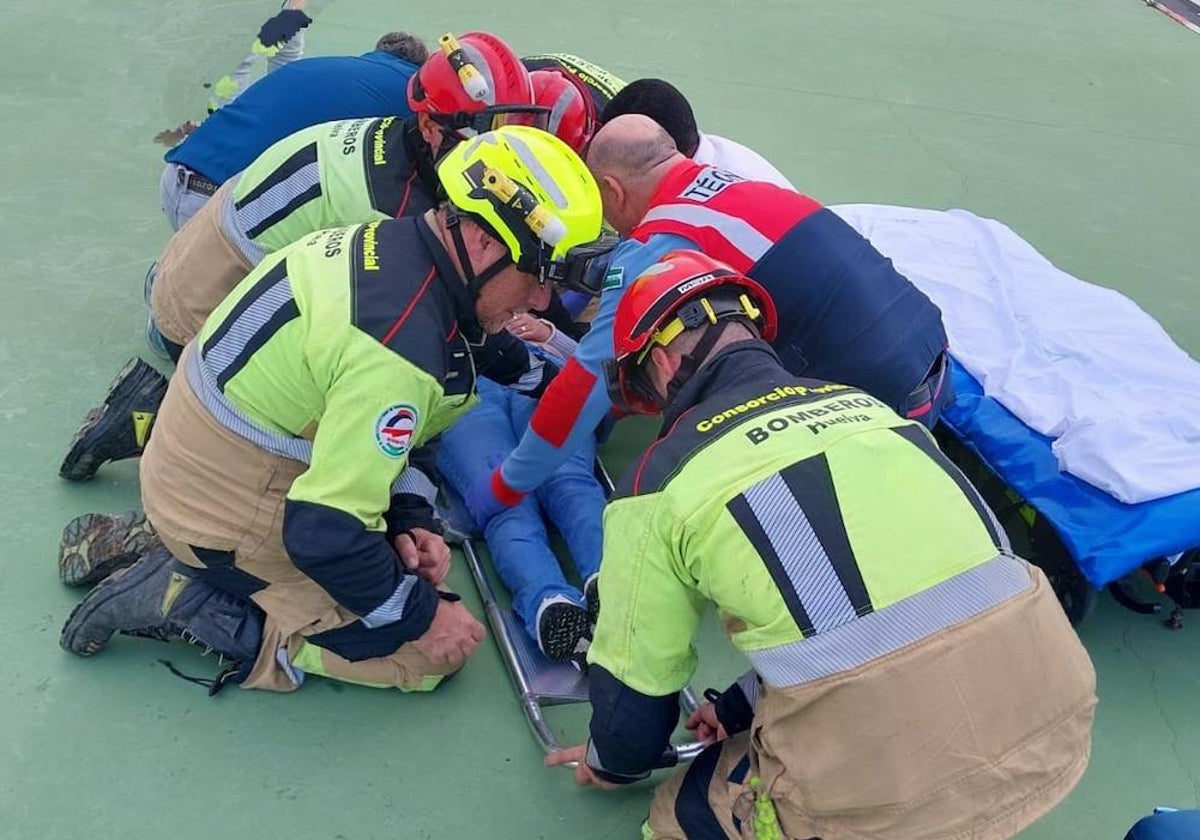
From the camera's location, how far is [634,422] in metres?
4.10

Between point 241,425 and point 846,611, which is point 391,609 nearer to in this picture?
point 241,425

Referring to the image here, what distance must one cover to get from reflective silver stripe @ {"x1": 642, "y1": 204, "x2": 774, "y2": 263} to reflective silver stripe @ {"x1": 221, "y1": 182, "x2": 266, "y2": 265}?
1385 mm

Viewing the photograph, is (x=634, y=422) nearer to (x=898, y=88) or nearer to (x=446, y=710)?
(x=446, y=710)

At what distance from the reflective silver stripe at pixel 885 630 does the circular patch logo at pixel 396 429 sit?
0.99 metres

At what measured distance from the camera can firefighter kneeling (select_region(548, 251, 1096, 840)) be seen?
183cm

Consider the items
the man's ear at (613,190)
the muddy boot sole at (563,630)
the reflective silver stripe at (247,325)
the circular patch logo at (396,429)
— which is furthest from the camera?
the man's ear at (613,190)

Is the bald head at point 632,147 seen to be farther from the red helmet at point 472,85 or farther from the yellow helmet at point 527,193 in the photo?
the yellow helmet at point 527,193

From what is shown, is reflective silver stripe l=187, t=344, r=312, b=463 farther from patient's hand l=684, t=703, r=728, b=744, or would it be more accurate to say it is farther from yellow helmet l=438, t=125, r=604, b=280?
patient's hand l=684, t=703, r=728, b=744

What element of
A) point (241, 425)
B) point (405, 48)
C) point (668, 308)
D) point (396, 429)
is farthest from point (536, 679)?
point (405, 48)

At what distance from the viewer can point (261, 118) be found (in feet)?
13.1

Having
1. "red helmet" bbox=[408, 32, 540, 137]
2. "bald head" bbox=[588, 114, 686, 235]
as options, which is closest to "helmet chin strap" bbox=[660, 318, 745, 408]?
"bald head" bbox=[588, 114, 686, 235]

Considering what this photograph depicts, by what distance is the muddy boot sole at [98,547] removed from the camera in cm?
304

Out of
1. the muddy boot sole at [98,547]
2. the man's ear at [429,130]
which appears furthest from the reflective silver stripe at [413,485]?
the man's ear at [429,130]

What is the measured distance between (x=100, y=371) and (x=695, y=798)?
2.79m
